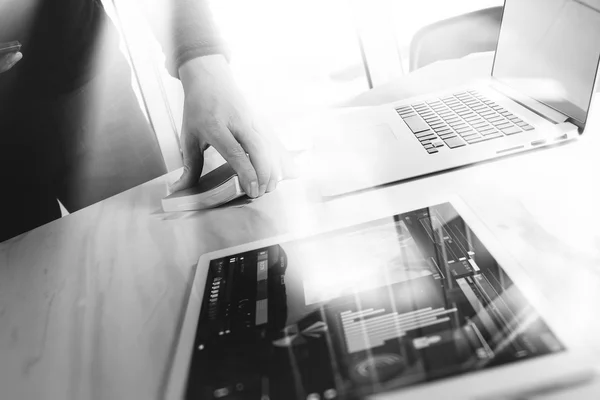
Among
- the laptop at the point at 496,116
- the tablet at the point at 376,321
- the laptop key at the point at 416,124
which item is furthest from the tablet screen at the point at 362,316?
the laptop key at the point at 416,124

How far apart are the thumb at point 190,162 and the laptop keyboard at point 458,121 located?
432 millimetres

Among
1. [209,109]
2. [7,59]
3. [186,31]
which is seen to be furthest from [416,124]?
[7,59]

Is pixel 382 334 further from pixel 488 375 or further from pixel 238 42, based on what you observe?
pixel 238 42

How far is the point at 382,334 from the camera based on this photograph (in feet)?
1.74

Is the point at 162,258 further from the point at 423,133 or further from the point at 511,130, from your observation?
the point at 511,130

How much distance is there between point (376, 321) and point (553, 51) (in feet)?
2.40

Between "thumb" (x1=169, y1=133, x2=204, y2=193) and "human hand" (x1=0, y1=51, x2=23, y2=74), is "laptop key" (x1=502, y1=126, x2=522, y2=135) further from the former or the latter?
"human hand" (x1=0, y1=51, x2=23, y2=74)

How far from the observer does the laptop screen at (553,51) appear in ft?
2.90

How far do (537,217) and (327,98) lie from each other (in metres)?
2.89

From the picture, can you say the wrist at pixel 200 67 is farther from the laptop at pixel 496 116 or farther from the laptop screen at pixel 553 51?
the laptop screen at pixel 553 51

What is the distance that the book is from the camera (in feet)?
3.27

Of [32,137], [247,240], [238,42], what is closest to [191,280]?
[247,240]

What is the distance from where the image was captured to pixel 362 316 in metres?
0.57

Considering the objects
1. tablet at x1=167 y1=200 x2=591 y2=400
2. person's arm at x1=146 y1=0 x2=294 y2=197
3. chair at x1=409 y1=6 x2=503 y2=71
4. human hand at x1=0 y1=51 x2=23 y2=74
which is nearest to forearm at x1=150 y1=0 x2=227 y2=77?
person's arm at x1=146 y1=0 x2=294 y2=197
